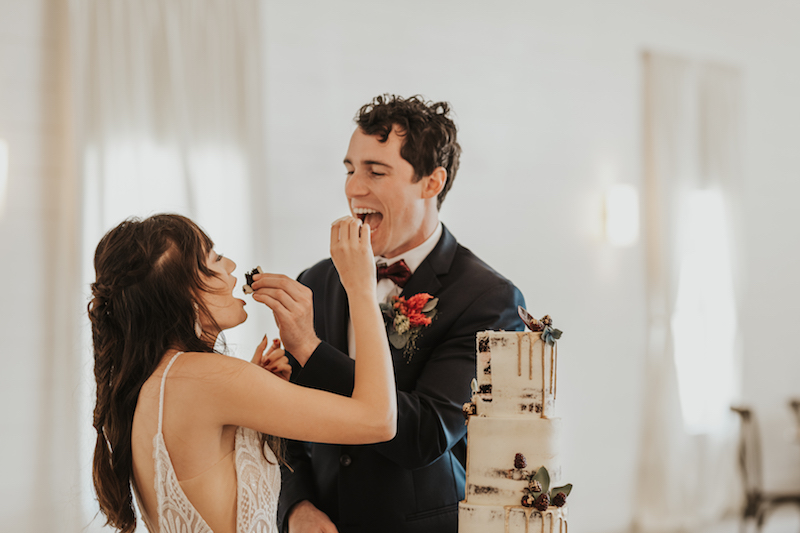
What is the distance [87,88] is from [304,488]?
2311 millimetres

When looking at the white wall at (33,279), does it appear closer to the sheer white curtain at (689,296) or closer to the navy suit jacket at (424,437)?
the navy suit jacket at (424,437)

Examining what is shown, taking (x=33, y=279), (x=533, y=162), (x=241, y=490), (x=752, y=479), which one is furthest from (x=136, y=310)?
(x=752, y=479)

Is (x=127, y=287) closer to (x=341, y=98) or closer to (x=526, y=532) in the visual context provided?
(x=526, y=532)

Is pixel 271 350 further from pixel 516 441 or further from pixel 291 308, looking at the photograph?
pixel 516 441

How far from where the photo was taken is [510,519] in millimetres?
1327

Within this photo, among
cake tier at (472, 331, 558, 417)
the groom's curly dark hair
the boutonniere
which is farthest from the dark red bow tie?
cake tier at (472, 331, 558, 417)

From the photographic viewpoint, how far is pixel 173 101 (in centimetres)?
336

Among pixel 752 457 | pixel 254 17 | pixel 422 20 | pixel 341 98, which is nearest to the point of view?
pixel 254 17

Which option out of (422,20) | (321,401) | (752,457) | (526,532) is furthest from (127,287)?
(752,457)

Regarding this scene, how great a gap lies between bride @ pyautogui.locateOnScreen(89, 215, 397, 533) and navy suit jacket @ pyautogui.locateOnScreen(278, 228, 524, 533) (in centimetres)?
24

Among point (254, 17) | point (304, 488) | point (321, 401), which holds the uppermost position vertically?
point (254, 17)

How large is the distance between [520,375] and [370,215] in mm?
739

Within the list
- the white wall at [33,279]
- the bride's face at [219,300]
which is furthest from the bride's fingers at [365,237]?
the white wall at [33,279]

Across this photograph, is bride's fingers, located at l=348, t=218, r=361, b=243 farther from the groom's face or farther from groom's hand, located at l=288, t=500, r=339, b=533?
groom's hand, located at l=288, t=500, r=339, b=533
